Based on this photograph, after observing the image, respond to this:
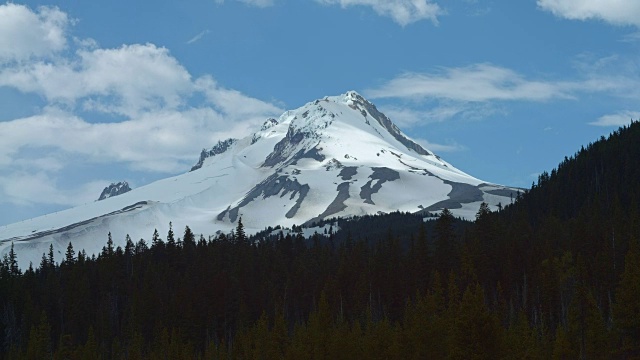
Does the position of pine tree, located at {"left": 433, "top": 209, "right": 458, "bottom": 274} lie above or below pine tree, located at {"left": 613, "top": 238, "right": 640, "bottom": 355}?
above

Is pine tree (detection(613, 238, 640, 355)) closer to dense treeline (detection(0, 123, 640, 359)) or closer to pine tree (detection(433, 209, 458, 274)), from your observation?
dense treeline (detection(0, 123, 640, 359))

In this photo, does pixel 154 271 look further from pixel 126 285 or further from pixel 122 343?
pixel 122 343

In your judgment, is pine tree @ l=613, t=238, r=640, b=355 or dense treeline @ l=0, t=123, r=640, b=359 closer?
pine tree @ l=613, t=238, r=640, b=355

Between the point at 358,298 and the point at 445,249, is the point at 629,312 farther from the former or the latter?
the point at 358,298

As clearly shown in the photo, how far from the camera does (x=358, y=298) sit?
392 feet

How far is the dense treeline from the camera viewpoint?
81500mm

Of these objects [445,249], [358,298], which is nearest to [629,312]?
[445,249]

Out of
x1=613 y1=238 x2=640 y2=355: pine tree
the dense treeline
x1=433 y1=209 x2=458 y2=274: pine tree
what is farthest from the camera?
x1=433 y1=209 x2=458 y2=274: pine tree

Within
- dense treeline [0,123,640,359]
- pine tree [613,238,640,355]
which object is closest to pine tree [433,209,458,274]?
dense treeline [0,123,640,359]

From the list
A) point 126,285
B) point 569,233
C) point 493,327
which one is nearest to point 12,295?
point 126,285

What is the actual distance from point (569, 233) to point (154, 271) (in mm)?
65607

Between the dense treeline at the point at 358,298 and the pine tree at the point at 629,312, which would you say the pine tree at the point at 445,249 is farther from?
the pine tree at the point at 629,312

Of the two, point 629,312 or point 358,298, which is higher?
point 358,298

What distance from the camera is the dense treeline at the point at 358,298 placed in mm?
81500
